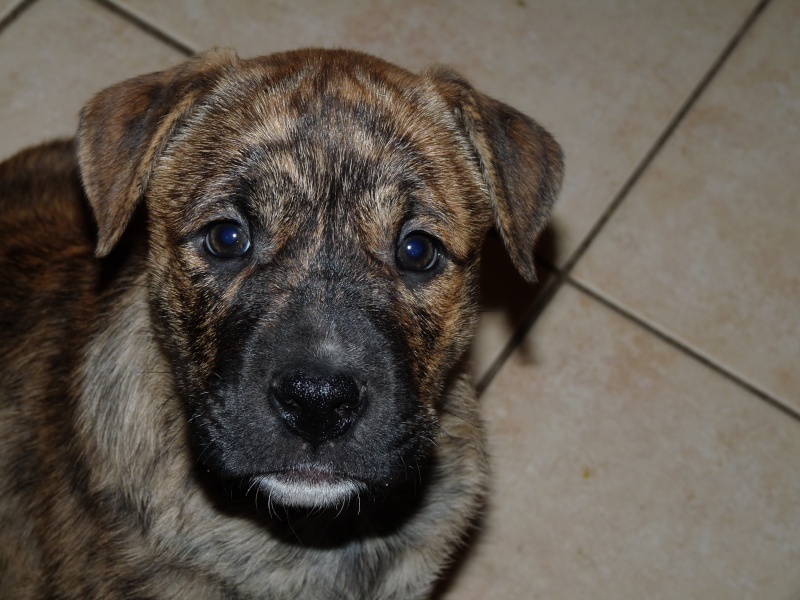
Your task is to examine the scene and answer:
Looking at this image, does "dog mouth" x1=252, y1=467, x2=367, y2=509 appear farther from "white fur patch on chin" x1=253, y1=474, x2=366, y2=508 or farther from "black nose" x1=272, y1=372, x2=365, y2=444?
"black nose" x1=272, y1=372, x2=365, y2=444

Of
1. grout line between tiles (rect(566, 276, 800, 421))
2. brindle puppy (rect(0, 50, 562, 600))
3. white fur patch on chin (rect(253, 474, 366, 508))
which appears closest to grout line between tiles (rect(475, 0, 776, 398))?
grout line between tiles (rect(566, 276, 800, 421))

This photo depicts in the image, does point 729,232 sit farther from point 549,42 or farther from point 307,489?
point 307,489

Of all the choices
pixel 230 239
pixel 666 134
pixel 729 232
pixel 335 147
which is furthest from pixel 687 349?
pixel 230 239

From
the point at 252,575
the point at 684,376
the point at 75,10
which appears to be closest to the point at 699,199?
the point at 684,376

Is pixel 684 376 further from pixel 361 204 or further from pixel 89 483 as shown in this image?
pixel 89 483

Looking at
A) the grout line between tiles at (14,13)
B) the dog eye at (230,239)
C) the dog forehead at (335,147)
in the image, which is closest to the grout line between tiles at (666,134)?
the dog forehead at (335,147)

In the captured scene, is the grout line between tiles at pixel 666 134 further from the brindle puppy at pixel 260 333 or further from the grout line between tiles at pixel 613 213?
the brindle puppy at pixel 260 333

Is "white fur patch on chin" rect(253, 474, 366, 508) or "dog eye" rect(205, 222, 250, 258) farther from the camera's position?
"dog eye" rect(205, 222, 250, 258)
